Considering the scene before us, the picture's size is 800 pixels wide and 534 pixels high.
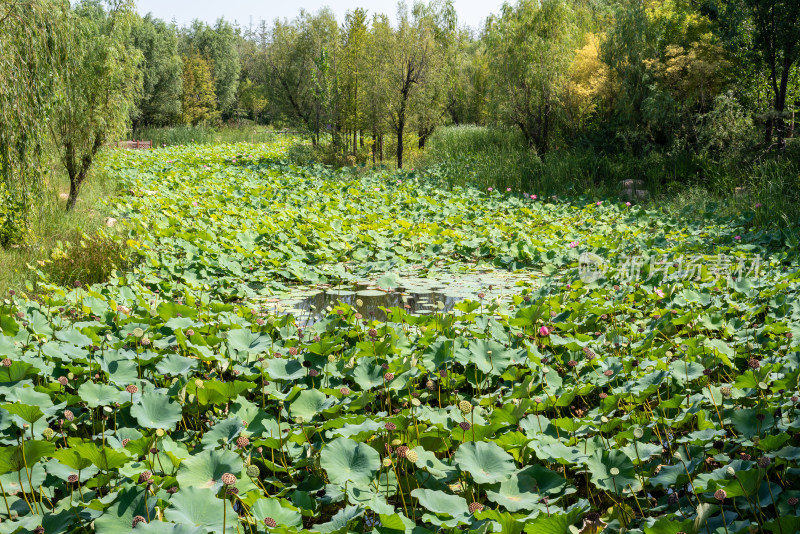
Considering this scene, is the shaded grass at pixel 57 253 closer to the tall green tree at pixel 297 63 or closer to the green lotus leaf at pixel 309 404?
the green lotus leaf at pixel 309 404

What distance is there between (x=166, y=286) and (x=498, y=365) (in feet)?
9.66

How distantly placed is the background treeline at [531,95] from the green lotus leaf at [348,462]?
4801mm

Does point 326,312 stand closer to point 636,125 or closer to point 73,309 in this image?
point 73,309

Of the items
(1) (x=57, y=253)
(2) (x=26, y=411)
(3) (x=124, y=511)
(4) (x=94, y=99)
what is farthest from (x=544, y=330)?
(4) (x=94, y=99)

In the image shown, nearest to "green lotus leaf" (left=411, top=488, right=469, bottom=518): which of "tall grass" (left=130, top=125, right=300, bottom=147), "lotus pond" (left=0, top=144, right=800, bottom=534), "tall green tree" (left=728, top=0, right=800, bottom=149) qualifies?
"lotus pond" (left=0, top=144, right=800, bottom=534)

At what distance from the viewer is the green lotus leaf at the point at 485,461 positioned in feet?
5.66

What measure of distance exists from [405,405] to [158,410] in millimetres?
992

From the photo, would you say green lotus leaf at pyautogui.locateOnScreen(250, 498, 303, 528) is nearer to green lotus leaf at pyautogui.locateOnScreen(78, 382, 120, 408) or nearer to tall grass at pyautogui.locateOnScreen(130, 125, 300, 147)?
green lotus leaf at pyautogui.locateOnScreen(78, 382, 120, 408)

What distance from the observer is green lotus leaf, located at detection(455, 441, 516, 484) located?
173 centimetres

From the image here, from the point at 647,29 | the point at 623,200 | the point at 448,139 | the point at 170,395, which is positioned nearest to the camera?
the point at 170,395

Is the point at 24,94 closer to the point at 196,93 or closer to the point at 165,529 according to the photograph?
the point at 165,529

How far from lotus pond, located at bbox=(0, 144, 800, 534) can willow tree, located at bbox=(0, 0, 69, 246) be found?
3.77 feet

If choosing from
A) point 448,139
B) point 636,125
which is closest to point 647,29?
point 636,125

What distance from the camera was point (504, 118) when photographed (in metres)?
12.9
